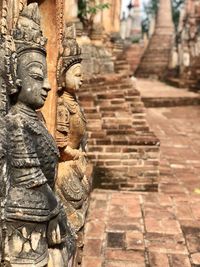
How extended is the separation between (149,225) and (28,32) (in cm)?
260

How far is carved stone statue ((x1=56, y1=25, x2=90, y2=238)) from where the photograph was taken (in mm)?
3141

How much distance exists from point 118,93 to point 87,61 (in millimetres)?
2233

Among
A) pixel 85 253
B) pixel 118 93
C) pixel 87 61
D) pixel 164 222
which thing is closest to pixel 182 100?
pixel 87 61

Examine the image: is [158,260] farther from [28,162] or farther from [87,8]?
[87,8]

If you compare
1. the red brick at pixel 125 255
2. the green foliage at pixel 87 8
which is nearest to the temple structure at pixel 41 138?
the red brick at pixel 125 255

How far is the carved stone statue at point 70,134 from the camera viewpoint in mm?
3141

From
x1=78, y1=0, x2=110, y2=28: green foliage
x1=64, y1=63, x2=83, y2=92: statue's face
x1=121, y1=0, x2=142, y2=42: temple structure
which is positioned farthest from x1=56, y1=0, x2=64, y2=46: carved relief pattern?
x1=121, y1=0, x2=142, y2=42: temple structure

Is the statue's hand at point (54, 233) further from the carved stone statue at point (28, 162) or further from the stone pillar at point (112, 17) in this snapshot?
the stone pillar at point (112, 17)

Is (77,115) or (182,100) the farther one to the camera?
(182,100)

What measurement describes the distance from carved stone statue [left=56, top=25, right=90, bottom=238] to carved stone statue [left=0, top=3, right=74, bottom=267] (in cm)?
82

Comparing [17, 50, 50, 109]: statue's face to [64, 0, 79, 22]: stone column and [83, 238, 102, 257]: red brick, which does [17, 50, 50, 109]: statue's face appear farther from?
[64, 0, 79, 22]: stone column

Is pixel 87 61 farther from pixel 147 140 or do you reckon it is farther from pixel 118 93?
pixel 147 140

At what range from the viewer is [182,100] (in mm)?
15445

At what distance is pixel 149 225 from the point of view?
4145mm
